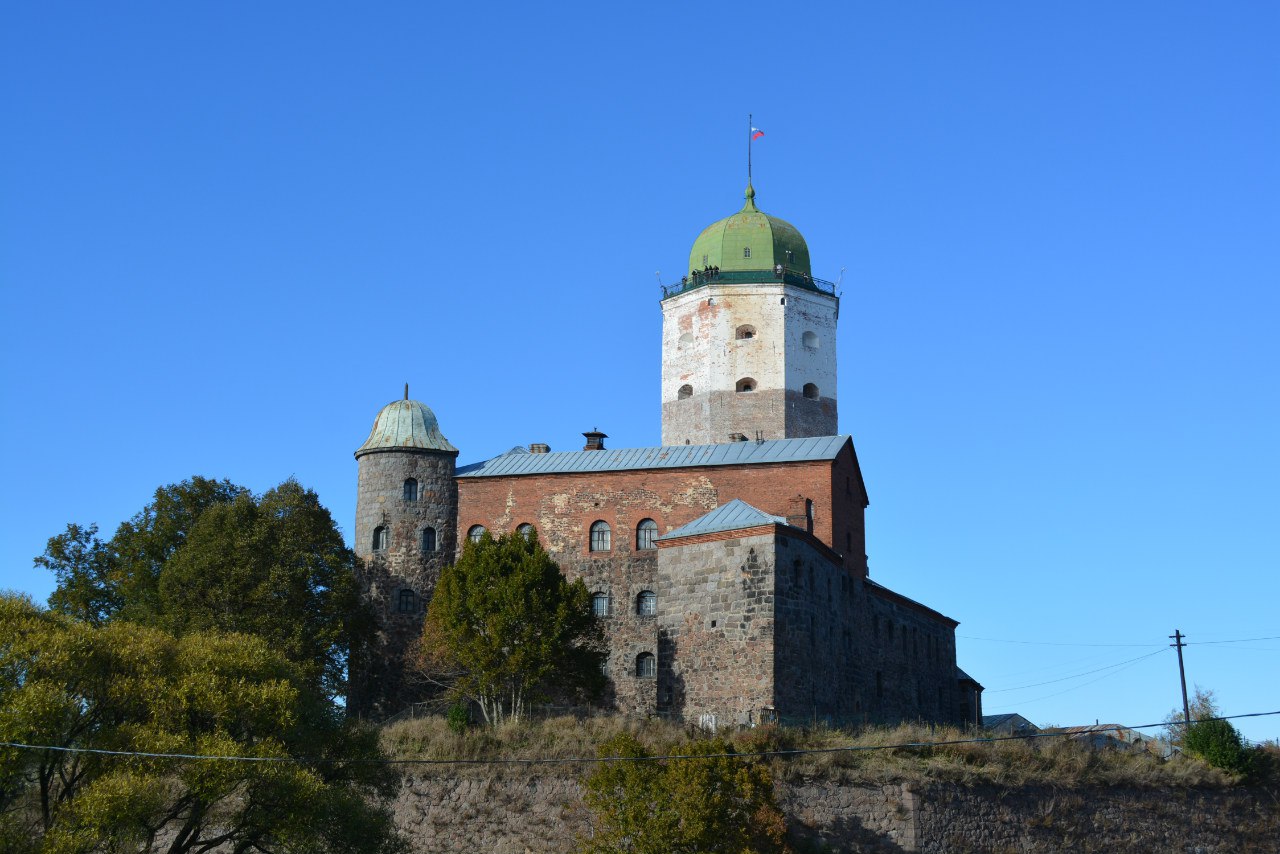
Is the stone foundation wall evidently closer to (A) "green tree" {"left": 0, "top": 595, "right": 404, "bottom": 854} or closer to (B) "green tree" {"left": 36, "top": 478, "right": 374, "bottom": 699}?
(A) "green tree" {"left": 0, "top": 595, "right": 404, "bottom": 854}

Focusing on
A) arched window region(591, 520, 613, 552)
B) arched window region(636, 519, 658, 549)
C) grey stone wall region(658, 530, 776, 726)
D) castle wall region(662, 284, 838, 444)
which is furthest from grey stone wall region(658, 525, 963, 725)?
castle wall region(662, 284, 838, 444)

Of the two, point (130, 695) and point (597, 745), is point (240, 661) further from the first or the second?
point (597, 745)

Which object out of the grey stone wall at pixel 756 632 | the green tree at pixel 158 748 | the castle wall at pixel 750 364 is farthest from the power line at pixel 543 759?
the castle wall at pixel 750 364

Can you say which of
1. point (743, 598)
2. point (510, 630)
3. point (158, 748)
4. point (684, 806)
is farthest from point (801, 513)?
point (158, 748)

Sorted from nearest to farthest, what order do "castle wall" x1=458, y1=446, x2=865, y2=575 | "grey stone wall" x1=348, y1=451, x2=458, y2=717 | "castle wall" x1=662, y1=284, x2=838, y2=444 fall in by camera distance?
"grey stone wall" x1=348, y1=451, x2=458, y2=717 < "castle wall" x1=458, y1=446, x2=865, y2=575 < "castle wall" x1=662, y1=284, x2=838, y2=444

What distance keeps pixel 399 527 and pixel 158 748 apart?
23.0 m

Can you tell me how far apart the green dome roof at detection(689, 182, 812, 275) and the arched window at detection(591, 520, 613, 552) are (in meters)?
16.0

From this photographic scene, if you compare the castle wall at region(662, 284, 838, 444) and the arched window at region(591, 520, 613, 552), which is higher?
the castle wall at region(662, 284, 838, 444)

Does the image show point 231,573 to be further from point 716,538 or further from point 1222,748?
point 1222,748

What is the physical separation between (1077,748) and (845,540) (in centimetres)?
1331

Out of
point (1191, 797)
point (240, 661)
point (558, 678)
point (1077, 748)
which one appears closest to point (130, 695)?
point (240, 661)

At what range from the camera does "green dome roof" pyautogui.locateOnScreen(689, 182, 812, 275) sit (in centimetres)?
6519

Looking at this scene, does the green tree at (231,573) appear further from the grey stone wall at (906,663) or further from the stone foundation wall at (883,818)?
the grey stone wall at (906,663)

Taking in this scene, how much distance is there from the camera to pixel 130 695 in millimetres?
31984
